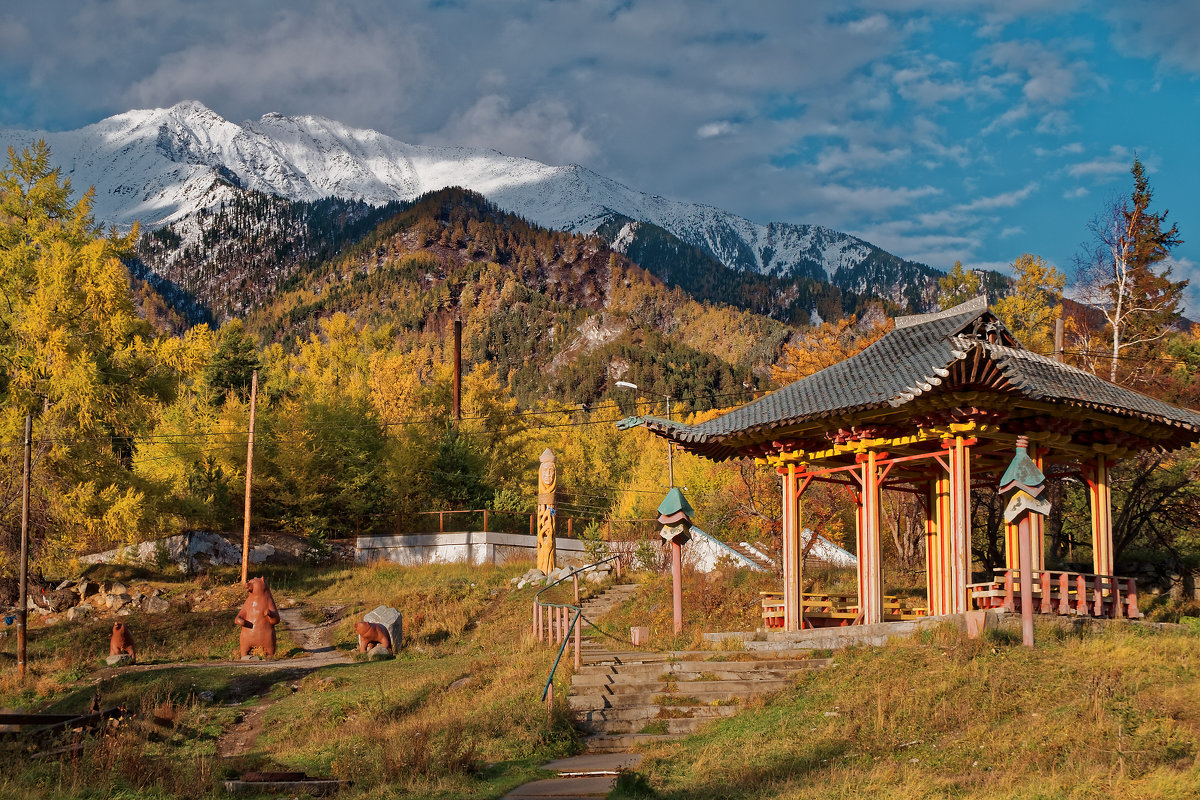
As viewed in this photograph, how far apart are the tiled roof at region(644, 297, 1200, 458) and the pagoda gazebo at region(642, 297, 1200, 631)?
0.03 metres

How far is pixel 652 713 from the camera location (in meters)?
14.0

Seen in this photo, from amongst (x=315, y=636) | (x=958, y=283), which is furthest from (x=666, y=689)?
(x=958, y=283)

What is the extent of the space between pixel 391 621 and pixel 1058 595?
48.1 feet

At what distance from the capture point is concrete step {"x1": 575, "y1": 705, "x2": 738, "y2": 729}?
1386 cm

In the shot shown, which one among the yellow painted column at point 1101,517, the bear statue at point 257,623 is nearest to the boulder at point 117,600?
the bear statue at point 257,623

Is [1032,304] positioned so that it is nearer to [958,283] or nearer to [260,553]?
[958,283]

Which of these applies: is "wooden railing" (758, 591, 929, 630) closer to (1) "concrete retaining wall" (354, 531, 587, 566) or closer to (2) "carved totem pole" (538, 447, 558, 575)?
(2) "carved totem pole" (538, 447, 558, 575)

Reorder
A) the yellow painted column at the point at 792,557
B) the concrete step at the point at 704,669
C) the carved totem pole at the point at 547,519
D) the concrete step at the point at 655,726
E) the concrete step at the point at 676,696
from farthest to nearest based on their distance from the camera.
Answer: the carved totem pole at the point at 547,519, the yellow painted column at the point at 792,557, the concrete step at the point at 704,669, the concrete step at the point at 676,696, the concrete step at the point at 655,726

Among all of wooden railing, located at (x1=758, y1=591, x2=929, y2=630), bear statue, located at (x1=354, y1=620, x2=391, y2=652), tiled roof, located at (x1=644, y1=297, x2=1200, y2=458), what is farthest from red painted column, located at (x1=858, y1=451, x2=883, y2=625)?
bear statue, located at (x1=354, y1=620, x2=391, y2=652)

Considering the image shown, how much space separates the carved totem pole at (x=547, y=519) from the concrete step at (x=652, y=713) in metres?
17.6

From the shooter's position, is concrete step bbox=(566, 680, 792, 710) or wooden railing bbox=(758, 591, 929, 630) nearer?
concrete step bbox=(566, 680, 792, 710)

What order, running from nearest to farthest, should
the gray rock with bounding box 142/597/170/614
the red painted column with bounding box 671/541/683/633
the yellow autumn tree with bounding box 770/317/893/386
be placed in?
the red painted column with bounding box 671/541/683/633 → the gray rock with bounding box 142/597/170/614 → the yellow autumn tree with bounding box 770/317/893/386

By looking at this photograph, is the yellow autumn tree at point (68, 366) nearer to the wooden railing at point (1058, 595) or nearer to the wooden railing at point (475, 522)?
the wooden railing at point (475, 522)

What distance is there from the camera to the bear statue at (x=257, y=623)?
24.2 metres
